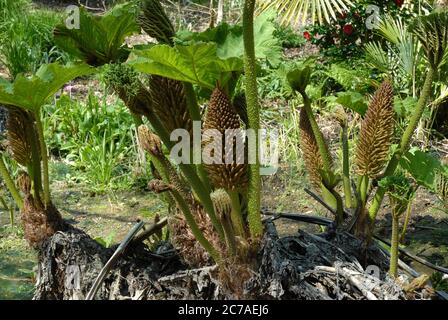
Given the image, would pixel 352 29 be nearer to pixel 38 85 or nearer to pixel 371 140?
pixel 371 140

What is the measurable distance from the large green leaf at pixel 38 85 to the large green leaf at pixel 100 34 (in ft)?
0.25

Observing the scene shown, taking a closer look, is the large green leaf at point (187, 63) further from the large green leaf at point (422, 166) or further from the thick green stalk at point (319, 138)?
the large green leaf at point (422, 166)

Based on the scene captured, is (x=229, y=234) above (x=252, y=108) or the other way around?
the other way around

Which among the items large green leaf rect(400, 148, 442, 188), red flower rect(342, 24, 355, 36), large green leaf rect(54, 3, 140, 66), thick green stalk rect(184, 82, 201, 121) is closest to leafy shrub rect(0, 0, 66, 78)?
red flower rect(342, 24, 355, 36)

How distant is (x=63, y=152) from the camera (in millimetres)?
4996

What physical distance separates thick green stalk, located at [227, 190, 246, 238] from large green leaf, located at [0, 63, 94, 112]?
21.1 inches

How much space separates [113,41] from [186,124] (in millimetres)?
321

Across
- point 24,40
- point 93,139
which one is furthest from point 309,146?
point 24,40

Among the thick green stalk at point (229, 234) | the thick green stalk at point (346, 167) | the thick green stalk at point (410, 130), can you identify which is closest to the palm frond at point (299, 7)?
the thick green stalk at point (346, 167)

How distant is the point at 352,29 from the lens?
20.3 feet

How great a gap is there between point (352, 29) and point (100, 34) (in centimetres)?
445

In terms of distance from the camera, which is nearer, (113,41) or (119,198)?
(113,41)

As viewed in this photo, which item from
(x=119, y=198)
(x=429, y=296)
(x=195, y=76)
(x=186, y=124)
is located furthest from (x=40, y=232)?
(x=119, y=198)
